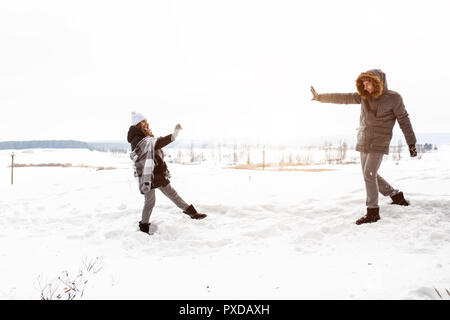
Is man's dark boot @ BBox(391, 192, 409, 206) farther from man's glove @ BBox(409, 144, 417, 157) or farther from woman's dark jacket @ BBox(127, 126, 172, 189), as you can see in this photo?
woman's dark jacket @ BBox(127, 126, 172, 189)

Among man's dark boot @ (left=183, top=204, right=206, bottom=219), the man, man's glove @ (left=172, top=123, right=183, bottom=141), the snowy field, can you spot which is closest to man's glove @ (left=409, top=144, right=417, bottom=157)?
the man

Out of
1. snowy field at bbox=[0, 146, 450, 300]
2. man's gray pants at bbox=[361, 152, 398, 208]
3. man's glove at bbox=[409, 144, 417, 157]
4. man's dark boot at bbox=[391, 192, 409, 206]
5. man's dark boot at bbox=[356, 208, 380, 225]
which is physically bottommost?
snowy field at bbox=[0, 146, 450, 300]

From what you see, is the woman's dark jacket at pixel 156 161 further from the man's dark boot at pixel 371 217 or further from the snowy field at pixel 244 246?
the man's dark boot at pixel 371 217

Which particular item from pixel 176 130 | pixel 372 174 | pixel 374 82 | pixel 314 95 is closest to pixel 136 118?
pixel 176 130

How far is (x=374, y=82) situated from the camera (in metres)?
4.41

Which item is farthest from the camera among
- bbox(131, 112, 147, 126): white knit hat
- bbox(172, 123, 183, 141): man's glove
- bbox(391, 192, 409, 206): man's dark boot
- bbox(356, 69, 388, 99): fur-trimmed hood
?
bbox(391, 192, 409, 206): man's dark boot

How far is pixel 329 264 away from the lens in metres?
3.60

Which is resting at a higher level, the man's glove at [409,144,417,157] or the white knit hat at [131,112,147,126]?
the white knit hat at [131,112,147,126]

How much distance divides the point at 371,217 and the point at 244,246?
1.89m

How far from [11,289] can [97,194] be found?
5008 mm

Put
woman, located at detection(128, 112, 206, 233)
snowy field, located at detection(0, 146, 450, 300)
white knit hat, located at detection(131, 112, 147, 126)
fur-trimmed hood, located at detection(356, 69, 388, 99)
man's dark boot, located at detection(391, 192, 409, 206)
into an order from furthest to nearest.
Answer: man's dark boot, located at detection(391, 192, 409, 206) → white knit hat, located at detection(131, 112, 147, 126) → woman, located at detection(128, 112, 206, 233) → fur-trimmed hood, located at detection(356, 69, 388, 99) → snowy field, located at detection(0, 146, 450, 300)

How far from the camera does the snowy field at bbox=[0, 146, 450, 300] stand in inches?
124

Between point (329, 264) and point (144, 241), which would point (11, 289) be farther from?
point (329, 264)

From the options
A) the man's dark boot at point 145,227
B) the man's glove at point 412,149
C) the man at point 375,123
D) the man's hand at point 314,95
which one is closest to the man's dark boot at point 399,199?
the man at point 375,123
